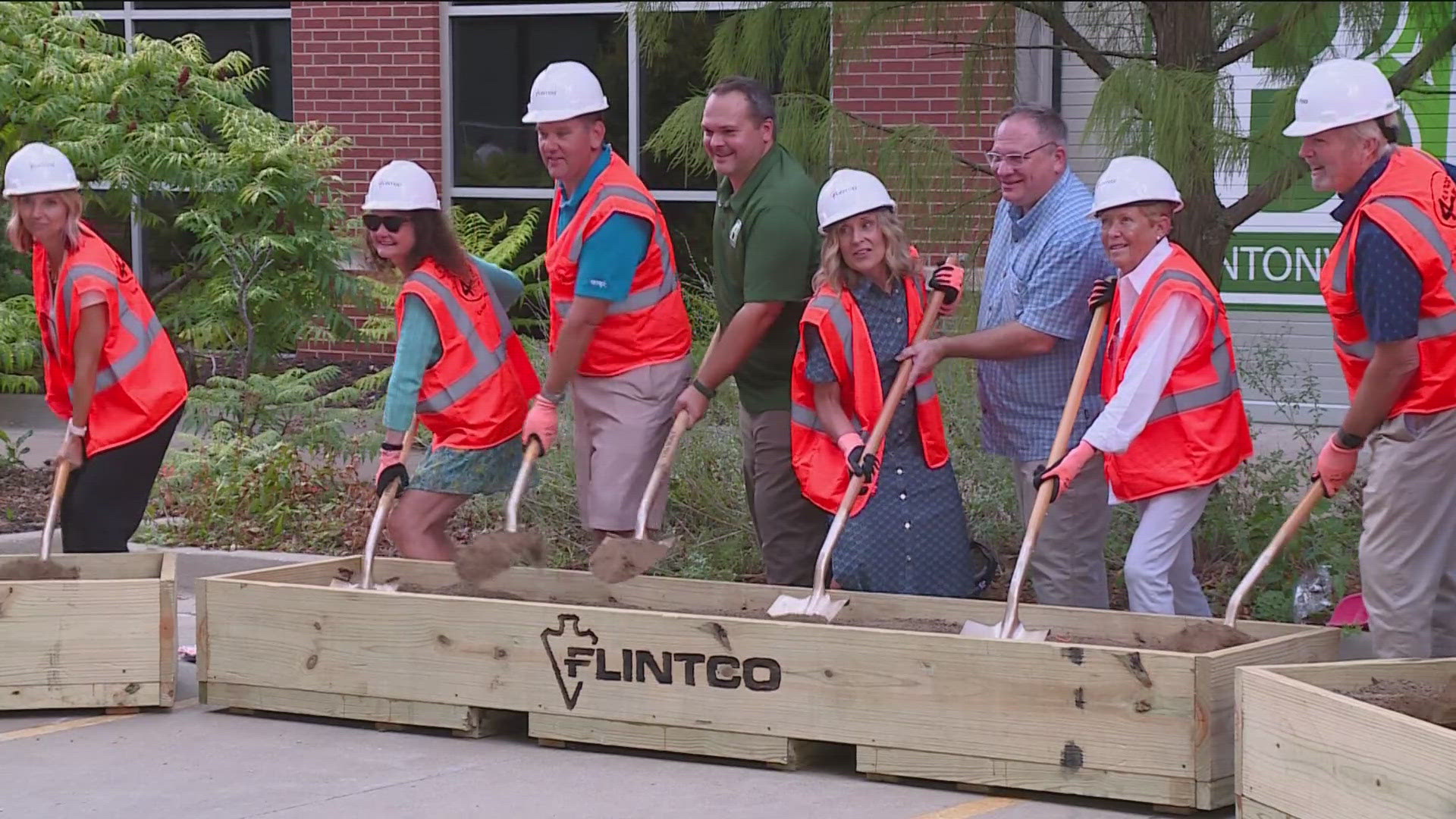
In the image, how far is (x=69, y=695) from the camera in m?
6.40

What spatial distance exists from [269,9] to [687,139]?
749cm

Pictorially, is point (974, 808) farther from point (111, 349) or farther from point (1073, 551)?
point (111, 349)

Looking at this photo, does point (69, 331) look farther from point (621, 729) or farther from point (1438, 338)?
point (1438, 338)

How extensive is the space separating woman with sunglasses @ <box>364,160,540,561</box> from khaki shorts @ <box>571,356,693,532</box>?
0.32m

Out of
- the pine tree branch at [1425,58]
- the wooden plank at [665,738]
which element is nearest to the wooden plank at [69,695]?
the wooden plank at [665,738]

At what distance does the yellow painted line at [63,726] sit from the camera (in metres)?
6.29

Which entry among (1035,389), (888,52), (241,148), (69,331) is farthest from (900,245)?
(241,148)

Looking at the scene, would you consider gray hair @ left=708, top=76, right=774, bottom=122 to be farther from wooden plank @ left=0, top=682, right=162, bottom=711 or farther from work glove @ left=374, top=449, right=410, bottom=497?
wooden plank @ left=0, top=682, right=162, bottom=711

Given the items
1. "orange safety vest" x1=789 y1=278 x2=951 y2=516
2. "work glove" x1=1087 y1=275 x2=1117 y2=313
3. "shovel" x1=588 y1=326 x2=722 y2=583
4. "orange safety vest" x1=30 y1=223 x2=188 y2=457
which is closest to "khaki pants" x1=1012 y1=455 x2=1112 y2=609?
"orange safety vest" x1=789 y1=278 x2=951 y2=516

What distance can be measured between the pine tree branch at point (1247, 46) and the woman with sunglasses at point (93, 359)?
3.99 meters

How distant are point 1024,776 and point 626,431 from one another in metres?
1.99

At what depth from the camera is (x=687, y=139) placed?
24.9 feet

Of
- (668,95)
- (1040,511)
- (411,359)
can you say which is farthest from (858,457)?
(668,95)

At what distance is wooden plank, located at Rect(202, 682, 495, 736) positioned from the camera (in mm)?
6113
